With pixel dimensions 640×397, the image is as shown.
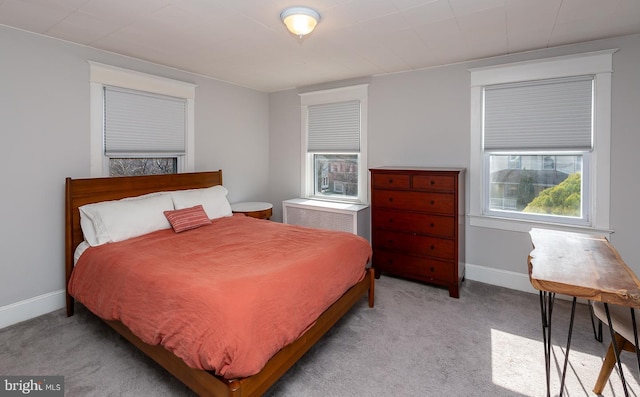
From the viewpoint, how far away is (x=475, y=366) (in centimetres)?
221

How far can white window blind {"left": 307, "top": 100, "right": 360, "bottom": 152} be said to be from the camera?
4.36m

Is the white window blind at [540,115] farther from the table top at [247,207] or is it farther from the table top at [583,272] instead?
the table top at [247,207]

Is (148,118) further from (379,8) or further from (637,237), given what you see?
(637,237)

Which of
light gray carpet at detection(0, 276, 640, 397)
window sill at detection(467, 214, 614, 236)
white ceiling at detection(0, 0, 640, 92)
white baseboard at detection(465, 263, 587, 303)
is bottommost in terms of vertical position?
light gray carpet at detection(0, 276, 640, 397)

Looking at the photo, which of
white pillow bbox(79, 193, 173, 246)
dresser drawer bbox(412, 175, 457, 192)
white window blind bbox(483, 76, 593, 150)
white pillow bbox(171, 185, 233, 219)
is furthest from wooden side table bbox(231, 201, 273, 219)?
white window blind bbox(483, 76, 593, 150)

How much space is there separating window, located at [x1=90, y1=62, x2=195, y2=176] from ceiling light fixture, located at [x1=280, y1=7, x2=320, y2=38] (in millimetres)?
1962

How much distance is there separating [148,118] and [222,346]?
9.52 ft

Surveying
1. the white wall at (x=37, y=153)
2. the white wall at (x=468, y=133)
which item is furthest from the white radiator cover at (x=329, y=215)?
the white wall at (x=37, y=153)

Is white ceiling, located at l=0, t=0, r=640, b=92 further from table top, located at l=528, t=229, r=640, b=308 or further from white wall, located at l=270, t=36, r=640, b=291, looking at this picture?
table top, located at l=528, t=229, r=640, b=308

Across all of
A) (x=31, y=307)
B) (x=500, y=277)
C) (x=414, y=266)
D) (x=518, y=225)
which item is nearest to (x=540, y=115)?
(x=518, y=225)

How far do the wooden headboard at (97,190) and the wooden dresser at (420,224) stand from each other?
229cm

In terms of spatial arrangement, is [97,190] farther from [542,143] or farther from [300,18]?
[542,143]

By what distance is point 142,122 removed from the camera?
11.5ft

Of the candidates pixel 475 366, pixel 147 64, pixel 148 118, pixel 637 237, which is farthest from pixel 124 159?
pixel 637 237
